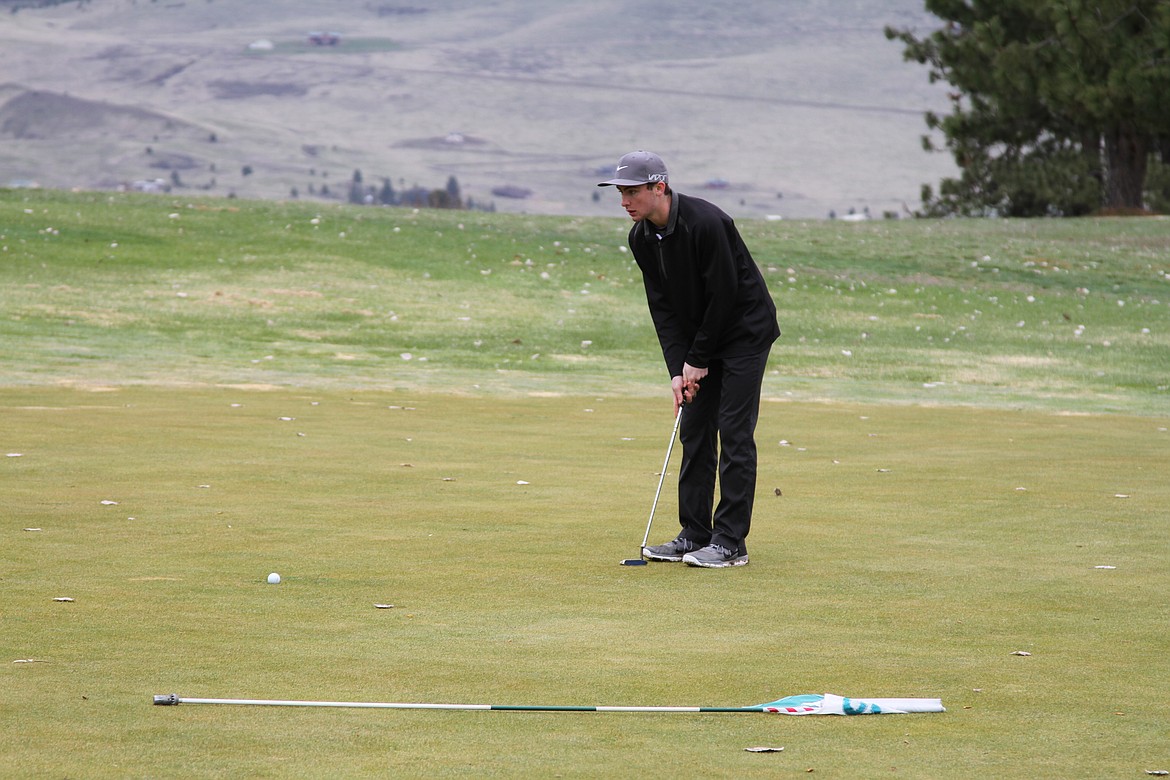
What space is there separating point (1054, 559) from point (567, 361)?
48.5ft

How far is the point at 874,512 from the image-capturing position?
379 inches

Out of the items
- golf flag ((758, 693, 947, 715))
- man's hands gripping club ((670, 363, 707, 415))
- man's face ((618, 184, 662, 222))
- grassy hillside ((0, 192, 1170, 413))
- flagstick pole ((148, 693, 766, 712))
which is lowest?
grassy hillside ((0, 192, 1170, 413))

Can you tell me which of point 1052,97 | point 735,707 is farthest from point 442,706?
point 1052,97

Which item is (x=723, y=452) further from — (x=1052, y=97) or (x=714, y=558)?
(x=1052, y=97)

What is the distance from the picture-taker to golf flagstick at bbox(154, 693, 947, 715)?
200 inches

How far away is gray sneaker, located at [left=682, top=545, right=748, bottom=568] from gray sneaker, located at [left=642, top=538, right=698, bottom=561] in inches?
4.3

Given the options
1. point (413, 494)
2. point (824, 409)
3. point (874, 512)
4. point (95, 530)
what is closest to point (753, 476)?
point (874, 512)

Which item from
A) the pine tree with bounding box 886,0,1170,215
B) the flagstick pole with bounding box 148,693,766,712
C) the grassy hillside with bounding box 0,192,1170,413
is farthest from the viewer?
the pine tree with bounding box 886,0,1170,215

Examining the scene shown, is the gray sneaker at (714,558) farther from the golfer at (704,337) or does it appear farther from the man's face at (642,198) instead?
the man's face at (642,198)

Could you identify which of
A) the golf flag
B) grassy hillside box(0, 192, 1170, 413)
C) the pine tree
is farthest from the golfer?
the pine tree

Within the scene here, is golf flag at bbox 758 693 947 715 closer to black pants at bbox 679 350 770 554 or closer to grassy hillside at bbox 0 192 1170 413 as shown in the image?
Answer: black pants at bbox 679 350 770 554

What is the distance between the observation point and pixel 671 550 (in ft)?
26.8

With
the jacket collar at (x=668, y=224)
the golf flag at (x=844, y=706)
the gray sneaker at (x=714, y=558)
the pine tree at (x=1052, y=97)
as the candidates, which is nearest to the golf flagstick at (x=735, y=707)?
the golf flag at (x=844, y=706)

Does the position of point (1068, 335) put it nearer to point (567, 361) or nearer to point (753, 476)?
point (567, 361)
